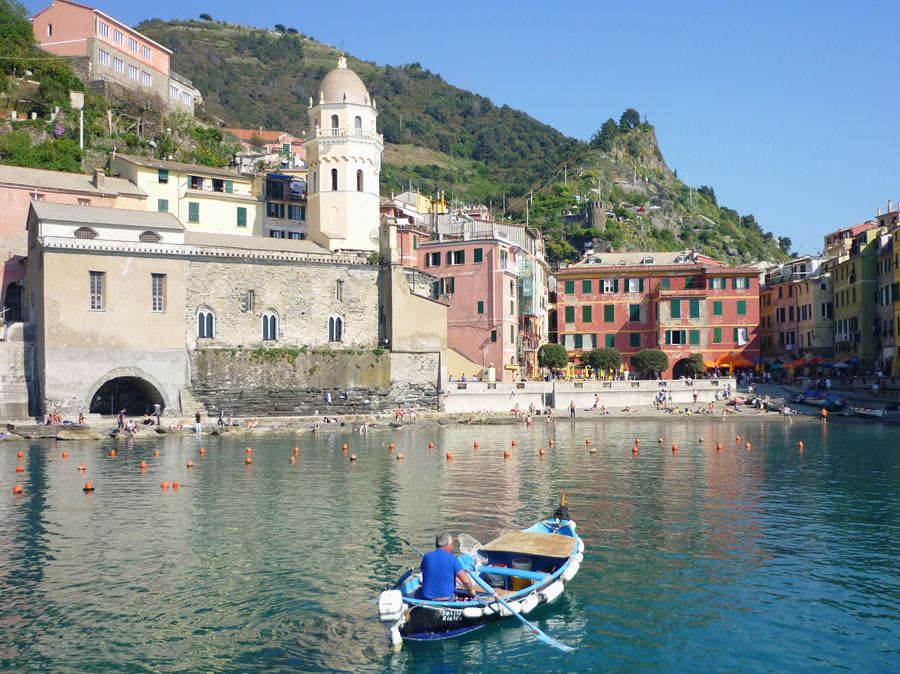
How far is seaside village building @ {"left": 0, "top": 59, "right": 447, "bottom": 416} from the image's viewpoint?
163 feet

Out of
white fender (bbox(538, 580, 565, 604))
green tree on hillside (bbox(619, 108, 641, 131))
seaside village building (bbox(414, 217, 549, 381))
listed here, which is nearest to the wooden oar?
white fender (bbox(538, 580, 565, 604))

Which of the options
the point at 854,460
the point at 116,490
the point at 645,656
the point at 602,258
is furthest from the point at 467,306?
the point at 645,656

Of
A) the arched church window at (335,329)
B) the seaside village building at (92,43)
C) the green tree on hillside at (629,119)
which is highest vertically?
the green tree on hillside at (629,119)

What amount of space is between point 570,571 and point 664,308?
195 feet

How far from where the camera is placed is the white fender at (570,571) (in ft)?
53.5

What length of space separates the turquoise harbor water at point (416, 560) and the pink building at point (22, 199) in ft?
77.8

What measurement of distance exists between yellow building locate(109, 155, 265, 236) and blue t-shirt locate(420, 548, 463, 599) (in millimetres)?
54158

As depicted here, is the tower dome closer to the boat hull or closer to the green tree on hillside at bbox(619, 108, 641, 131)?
the boat hull

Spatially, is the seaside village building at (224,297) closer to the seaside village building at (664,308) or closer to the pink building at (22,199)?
the pink building at (22,199)

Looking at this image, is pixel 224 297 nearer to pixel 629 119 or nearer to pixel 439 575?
pixel 439 575

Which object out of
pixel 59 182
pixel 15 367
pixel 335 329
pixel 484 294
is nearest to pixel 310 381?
pixel 335 329

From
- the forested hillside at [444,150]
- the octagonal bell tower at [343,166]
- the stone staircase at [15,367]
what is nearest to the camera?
the stone staircase at [15,367]

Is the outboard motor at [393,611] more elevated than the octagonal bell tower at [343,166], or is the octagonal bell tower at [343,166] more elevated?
the octagonal bell tower at [343,166]

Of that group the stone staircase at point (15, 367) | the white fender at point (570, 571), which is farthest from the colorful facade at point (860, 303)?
the stone staircase at point (15, 367)
